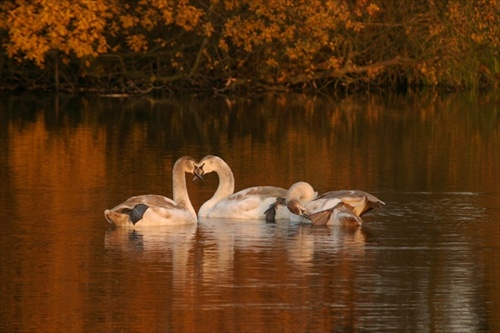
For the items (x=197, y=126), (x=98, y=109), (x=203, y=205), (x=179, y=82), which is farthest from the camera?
(x=179, y=82)

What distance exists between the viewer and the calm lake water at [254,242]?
10172mm

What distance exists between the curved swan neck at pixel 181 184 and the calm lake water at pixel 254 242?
0.86 ft

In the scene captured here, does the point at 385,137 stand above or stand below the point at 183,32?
below

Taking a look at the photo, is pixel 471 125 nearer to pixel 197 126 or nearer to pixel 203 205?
pixel 197 126

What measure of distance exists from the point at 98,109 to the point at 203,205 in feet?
58.7

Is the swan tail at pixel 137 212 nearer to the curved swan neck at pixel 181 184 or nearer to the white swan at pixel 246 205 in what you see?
the curved swan neck at pixel 181 184

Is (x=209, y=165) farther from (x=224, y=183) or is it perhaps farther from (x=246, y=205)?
(x=246, y=205)

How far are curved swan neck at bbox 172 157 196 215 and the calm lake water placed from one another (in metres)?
0.26

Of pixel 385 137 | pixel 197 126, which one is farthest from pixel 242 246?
pixel 197 126

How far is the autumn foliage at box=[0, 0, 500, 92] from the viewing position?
3472cm

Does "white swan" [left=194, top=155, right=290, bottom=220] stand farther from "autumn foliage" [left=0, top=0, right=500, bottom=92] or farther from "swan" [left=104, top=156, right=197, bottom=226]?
"autumn foliage" [left=0, top=0, right=500, bottom=92]

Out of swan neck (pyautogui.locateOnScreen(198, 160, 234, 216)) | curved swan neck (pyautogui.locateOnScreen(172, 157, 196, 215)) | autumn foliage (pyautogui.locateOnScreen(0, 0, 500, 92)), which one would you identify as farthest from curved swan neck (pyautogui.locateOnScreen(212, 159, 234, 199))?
autumn foliage (pyautogui.locateOnScreen(0, 0, 500, 92))

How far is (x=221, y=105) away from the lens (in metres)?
34.6

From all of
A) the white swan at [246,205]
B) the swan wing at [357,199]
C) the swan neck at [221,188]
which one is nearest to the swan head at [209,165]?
the swan neck at [221,188]
